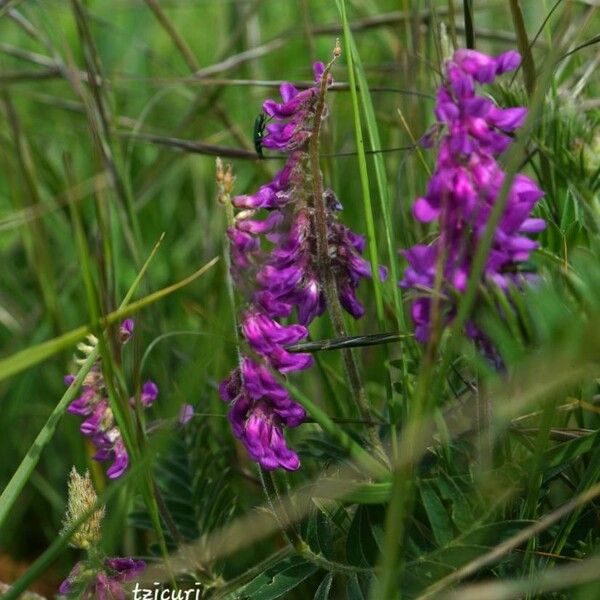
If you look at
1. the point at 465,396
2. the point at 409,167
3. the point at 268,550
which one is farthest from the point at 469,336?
the point at 409,167

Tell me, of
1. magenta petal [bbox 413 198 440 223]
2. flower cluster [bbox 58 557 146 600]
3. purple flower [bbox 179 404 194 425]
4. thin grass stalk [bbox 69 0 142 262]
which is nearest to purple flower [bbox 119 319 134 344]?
purple flower [bbox 179 404 194 425]

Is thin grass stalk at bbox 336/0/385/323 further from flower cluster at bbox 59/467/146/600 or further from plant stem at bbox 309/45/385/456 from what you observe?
flower cluster at bbox 59/467/146/600

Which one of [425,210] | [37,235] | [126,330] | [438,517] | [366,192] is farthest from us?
[37,235]

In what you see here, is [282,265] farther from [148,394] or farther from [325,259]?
[148,394]

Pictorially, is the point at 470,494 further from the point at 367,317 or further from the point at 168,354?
the point at 168,354

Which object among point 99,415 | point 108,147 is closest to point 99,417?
point 99,415

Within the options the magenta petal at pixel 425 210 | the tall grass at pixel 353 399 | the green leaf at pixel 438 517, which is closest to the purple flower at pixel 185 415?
the tall grass at pixel 353 399
